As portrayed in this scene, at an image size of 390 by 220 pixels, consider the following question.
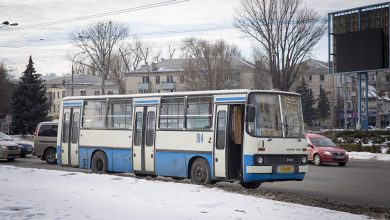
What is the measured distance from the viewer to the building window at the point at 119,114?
1861 centimetres

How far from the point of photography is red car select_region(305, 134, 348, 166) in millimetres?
26406

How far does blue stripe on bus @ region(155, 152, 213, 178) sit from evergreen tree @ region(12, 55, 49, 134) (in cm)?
5582

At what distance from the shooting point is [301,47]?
58.1 meters

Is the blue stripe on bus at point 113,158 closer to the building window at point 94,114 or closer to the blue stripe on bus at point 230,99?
the building window at point 94,114

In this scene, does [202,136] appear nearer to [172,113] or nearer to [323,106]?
[172,113]

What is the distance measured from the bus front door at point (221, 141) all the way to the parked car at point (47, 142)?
45.8 feet

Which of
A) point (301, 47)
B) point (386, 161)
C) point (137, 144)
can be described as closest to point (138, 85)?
point (301, 47)

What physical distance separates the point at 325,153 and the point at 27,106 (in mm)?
51488

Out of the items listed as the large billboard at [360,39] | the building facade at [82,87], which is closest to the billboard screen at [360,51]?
the large billboard at [360,39]

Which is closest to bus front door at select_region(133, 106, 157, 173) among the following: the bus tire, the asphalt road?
the bus tire

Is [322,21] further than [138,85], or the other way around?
[138,85]

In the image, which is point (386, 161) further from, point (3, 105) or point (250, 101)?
point (3, 105)

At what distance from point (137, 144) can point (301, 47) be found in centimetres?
4274

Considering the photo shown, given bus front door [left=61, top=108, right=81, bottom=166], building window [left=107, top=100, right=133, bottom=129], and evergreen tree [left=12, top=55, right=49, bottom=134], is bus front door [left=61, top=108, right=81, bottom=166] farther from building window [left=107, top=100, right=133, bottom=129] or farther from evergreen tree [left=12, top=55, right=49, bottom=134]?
evergreen tree [left=12, top=55, right=49, bottom=134]
